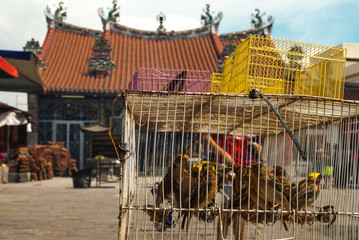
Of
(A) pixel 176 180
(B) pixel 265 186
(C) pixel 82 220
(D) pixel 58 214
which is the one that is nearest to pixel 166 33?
(D) pixel 58 214

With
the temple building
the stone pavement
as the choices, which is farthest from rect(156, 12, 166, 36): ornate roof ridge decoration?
the stone pavement

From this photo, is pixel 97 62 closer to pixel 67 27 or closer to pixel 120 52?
pixel 120 52

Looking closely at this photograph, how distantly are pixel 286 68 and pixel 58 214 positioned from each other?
5620mm

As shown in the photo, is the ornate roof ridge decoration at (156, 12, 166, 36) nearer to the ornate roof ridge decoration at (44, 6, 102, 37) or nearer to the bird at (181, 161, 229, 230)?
the ornate roof ridge decoration at (44, 6, 102, 37)

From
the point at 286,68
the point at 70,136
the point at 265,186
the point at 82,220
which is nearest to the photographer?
the point at 265,186

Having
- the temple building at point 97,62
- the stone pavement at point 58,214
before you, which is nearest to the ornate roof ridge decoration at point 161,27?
the temple building at point 97,62

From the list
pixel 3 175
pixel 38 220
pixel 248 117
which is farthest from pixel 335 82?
pixel 3 175

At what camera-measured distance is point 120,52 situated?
64.2 feet

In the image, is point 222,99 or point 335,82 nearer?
point 222,99

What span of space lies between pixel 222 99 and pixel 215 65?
51.2 feet

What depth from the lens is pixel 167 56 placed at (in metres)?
19.4

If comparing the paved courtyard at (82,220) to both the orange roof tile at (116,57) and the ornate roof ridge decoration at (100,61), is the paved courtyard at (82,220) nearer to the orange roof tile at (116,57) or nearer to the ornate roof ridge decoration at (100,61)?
the orange roof tile at (116,57)

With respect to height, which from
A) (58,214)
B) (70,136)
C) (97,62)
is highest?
(97,62)

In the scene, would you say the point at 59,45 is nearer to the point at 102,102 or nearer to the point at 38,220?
the point at 102,102
